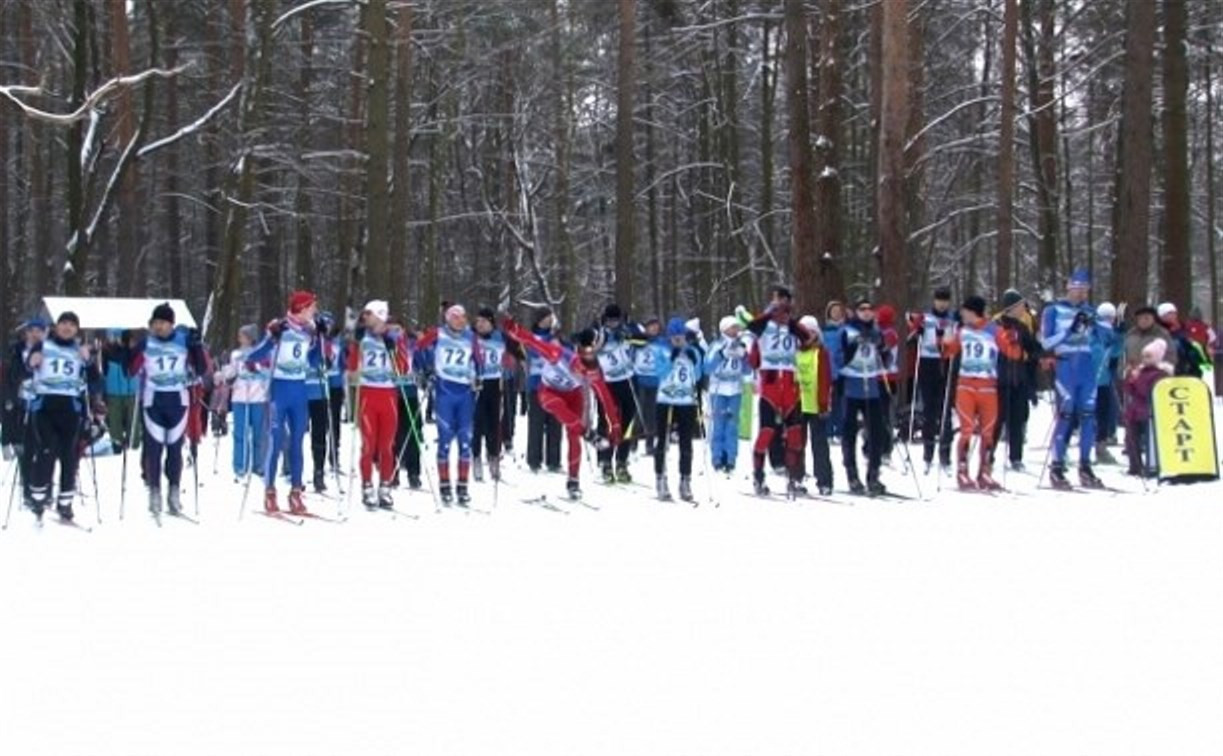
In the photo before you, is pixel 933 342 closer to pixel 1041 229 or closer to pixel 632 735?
pixel 632 735

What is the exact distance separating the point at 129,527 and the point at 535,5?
23.9 metres

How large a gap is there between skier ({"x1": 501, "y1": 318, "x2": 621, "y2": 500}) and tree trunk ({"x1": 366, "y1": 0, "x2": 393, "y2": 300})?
228 inches

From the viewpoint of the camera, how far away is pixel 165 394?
1431cm

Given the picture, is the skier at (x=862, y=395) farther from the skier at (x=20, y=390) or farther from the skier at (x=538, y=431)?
the skier at (x=20, y=390)

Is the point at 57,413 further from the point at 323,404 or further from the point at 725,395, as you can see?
the point at 725,395

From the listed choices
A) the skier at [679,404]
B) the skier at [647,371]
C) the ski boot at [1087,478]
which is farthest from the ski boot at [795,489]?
the ski boot at [1087,478]

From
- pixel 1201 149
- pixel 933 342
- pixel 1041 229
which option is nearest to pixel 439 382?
pixel 933 342

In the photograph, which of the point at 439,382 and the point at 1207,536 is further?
the point at 439,382

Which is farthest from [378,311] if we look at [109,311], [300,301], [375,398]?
[109,311]

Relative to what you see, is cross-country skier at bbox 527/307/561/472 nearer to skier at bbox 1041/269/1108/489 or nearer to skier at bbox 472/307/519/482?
skier at bbox 472/307/519/482

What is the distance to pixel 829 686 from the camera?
23.4 ft

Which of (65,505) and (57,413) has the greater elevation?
(57,413)

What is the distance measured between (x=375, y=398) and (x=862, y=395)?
496 centimetres

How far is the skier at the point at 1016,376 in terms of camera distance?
1655 cm
